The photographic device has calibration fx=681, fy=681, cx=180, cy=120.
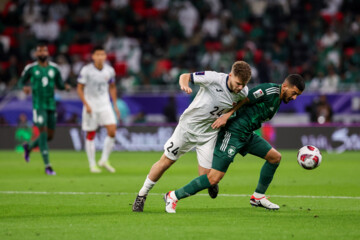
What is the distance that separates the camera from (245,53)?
81.5ft

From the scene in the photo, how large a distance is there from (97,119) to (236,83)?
7.48m

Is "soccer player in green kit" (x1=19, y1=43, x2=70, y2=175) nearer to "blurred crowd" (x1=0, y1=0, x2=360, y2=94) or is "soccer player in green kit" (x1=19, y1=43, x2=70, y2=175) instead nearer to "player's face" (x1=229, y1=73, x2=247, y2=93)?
"player's face" (x1=229, y1=73, x2=247, y2=93)

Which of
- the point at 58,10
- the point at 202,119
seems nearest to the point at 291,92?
the point at 202,119

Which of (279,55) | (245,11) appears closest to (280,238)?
(279,55)

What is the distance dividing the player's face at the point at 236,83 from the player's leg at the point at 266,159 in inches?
37.8

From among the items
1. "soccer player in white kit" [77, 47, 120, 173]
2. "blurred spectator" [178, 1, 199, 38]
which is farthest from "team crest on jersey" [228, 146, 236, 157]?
"blurred spectator" [178, 1, 199, 38]

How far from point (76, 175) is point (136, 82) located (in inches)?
422

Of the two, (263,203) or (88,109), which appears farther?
(88,109)

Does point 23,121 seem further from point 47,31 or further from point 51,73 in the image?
point 51,73

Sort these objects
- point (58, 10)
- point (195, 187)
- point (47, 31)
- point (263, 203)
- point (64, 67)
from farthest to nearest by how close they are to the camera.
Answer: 1. point (58, 10)
2. point (47, 31)
3. point (64, 67)
4. point (263, 203)
5. point (195, 187)

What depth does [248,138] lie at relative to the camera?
8.97 metres

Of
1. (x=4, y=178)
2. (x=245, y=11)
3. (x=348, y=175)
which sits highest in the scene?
(x=245, y=11)

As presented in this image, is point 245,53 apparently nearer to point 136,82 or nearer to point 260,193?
point 136,82

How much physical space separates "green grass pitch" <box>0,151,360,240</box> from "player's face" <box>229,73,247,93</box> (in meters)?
1.55
